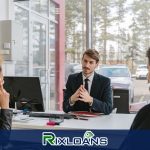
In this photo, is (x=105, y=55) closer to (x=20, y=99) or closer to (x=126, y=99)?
(x=126, y=99)

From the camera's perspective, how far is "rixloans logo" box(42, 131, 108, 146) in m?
2.35

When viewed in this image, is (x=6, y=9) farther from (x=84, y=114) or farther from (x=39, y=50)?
(x=84, y=114)

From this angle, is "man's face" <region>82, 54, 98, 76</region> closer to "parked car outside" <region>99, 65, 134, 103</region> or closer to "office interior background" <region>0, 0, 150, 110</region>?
"office interior background" <region>0, 0, 150, 110</region>

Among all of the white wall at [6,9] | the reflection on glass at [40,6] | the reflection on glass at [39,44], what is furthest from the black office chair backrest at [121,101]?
the reflection on glass at [40,6]

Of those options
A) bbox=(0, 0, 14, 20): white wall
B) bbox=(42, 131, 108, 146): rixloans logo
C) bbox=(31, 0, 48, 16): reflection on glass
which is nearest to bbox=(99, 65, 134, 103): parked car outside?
bbox=(31, 0, 48, 16): reflection on glass

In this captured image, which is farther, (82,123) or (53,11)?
(53,11)

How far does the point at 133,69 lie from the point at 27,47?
2154 mm

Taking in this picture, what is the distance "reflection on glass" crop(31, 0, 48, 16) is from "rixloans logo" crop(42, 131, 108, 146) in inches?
177

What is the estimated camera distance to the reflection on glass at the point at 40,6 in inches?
259

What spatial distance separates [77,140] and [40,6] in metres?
5.03

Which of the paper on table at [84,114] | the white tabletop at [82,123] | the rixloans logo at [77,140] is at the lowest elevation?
the rixloans logo at [77,140]

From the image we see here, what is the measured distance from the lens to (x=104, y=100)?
126 inches

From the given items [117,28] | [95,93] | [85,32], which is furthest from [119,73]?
[95,93]

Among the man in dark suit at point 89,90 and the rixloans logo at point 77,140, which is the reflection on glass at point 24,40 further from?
the rixloans logo at point 77,140
